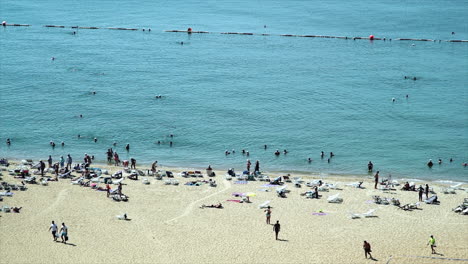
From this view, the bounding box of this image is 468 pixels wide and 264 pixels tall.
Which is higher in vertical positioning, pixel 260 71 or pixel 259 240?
pixel 260 71

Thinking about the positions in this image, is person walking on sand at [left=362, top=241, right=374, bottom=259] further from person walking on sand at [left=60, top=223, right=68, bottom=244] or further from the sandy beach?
person walking on sand at [left=60, top=223, right=68, bottom=244]

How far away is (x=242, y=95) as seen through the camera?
2975 inches

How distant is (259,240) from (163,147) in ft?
86.9

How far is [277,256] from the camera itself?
31.1 metres

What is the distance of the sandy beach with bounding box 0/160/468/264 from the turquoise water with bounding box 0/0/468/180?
41.7ft

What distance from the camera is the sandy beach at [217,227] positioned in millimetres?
31078

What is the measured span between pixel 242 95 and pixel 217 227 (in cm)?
4187

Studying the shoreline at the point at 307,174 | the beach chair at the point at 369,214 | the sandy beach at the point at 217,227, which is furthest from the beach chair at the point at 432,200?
the shoreline at the point at 307,174

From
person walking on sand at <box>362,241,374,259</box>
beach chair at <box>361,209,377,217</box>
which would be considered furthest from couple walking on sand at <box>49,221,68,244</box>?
beach chair at <box>361,209,377,217</box>

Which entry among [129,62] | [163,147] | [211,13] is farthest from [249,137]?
[211,13]

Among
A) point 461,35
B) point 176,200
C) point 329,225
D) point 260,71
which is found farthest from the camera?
point 461,35

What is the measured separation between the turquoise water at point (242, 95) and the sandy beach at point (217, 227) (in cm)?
1271

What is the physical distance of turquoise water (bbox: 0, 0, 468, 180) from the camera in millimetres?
57156

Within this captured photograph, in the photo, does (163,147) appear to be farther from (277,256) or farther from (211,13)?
(211,13)
